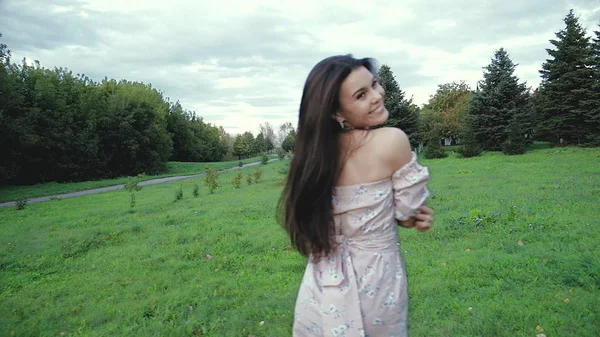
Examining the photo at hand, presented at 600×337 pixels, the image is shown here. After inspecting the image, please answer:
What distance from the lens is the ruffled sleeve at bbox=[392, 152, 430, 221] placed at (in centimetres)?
154

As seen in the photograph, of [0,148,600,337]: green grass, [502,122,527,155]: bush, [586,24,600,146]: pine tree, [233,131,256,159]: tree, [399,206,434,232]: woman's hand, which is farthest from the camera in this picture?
[233,131,256,159]: tree

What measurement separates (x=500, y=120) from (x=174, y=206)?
24.8 meters

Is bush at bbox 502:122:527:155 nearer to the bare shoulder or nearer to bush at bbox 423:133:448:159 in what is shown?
bush at bbox 423:133:448:159

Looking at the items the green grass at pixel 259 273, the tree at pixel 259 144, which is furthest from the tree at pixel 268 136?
the green grass at pixel 259 273

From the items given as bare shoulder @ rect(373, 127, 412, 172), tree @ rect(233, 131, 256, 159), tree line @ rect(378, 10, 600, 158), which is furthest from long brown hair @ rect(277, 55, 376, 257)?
tree @ rect(233, 131, 256, 159)

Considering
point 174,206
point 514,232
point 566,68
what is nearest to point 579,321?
point 514,232

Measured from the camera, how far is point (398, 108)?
3069 cm

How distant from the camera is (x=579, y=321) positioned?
3.66 m

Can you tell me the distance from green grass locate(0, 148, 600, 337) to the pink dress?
247 centimetres

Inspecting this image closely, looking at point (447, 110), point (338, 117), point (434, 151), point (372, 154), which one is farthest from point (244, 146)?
point (372, 154)

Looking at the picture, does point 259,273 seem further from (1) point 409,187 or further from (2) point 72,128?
(2) point 72,128

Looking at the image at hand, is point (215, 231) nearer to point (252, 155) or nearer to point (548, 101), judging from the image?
point (548, 101)

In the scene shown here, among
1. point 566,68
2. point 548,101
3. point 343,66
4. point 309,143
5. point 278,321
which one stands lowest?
point 278,321

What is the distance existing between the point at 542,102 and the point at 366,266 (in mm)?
35146
